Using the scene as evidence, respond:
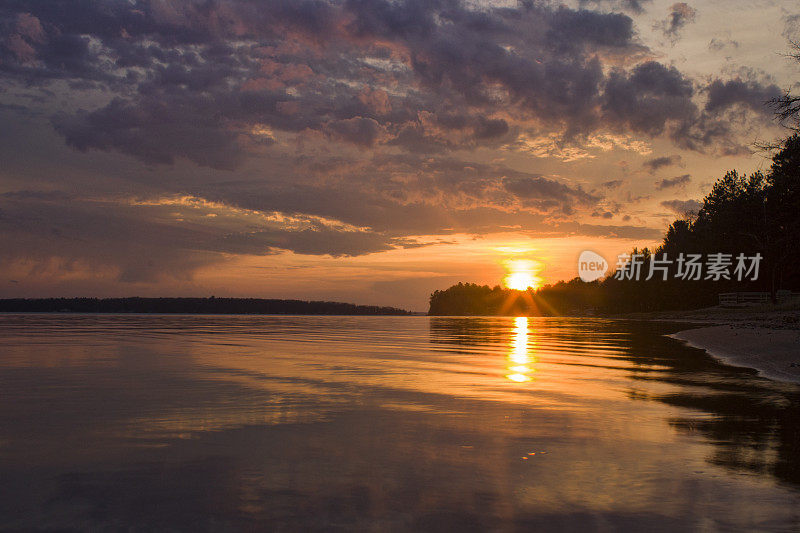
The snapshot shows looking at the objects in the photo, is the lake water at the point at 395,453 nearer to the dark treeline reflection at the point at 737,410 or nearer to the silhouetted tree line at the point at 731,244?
the dark treeline reflection at the point at 737,410

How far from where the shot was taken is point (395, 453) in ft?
29.0

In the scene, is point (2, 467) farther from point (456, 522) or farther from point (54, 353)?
point (54, 353)

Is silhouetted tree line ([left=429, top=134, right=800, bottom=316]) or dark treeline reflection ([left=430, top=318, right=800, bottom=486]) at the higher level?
silhouetted tree line ([left=429, top=134, right=800, bottom=316])

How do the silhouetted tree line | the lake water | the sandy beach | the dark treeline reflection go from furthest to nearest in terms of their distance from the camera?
1. the silhouetted tree line
2. the sandy beach
3. the dark treeline reflection
4. the lake water

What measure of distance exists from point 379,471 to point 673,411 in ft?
24.4

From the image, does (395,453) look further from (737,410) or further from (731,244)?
(731,244)

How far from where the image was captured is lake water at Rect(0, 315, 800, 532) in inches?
248

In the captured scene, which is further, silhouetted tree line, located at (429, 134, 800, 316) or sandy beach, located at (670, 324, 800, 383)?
silhouetted tree line, located at (429, 134, 800, 316)

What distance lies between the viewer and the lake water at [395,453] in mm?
6309

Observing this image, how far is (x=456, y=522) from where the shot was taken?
611 cm

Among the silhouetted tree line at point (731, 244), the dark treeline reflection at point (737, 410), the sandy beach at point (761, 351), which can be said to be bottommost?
the dark treeline reflection at point (737, 410)

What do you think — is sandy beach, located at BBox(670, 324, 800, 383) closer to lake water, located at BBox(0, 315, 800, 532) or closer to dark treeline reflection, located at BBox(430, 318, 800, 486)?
dark treeline reflection, located at BBox(430, 318, 800, 486)

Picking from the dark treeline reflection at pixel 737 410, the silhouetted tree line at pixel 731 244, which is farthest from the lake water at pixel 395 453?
the silhouetted tree line at pixel 731 244

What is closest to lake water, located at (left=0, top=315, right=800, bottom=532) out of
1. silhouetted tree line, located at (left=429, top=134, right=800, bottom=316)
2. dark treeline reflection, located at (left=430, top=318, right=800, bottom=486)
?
dark treeline reflection, located at (left=430, top=318, right=800, bottom=486)
